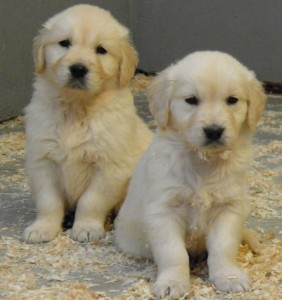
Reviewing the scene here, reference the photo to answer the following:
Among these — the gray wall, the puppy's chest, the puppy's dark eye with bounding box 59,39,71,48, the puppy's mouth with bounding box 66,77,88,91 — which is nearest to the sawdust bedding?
the puppy's chest

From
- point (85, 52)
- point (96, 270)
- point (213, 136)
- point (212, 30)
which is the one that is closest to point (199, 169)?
point (213, 136)

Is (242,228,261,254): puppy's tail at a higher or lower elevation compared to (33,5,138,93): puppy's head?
lower

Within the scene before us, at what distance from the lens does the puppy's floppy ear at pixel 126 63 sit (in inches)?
180

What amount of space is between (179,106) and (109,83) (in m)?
1.07

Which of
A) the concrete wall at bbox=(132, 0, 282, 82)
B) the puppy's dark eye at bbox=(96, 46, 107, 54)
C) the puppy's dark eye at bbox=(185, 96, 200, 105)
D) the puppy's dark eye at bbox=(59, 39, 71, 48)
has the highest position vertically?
the puppy's dark eye at bbox=(185, 96, 200, 105)

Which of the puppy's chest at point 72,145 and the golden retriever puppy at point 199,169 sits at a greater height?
the golden retriever puppy at point 199,169

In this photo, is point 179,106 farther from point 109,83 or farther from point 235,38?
point 235,38

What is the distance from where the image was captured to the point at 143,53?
10562 mm

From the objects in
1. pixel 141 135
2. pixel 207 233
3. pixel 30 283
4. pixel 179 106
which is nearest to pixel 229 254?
pixel 207 233

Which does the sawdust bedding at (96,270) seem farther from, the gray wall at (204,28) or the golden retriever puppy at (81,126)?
the gray wall at (204,28)

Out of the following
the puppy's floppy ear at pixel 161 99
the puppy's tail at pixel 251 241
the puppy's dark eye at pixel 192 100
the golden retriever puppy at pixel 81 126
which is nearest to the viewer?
the puppy's dark eye at pixel 192 100

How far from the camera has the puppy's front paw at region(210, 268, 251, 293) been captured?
3.46 meters

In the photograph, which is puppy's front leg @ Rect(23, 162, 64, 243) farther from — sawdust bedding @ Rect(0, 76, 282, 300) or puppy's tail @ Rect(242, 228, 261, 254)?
puppy's tail @ Rect(242, 228, 261, 254)

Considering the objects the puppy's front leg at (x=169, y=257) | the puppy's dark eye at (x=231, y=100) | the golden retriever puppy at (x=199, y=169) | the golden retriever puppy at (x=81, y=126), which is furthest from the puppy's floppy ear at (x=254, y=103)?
the golden retriever puppy at (x=81, y=126)
